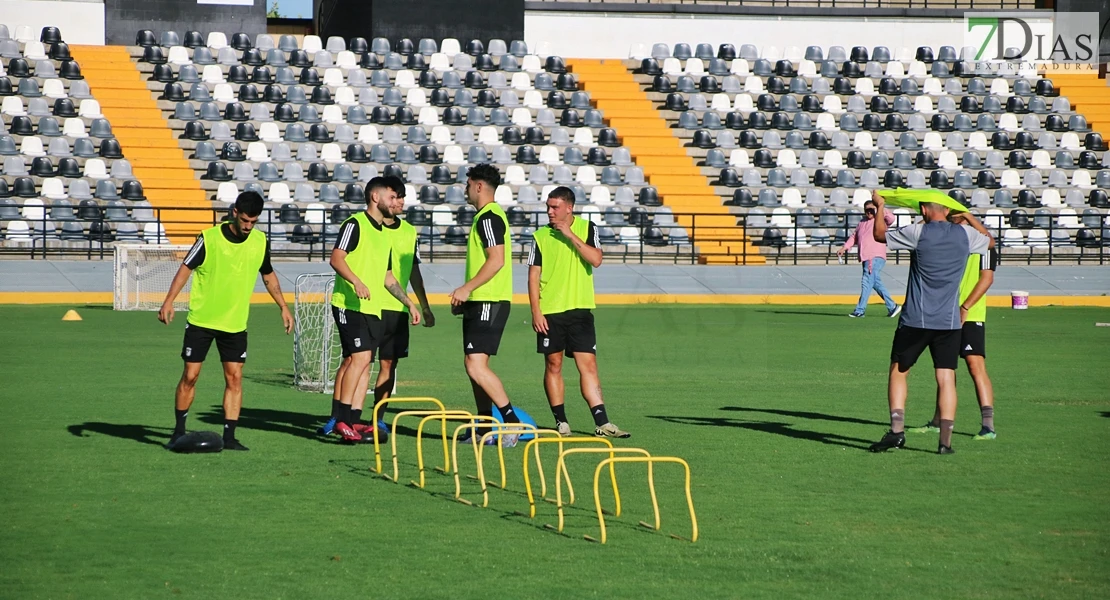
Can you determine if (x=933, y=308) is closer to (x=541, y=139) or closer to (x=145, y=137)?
(x=541, y=139)

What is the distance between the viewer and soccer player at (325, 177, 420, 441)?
1059 cm

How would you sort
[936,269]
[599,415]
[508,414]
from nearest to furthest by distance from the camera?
1. [936,269]
2. [508,414]
3. [599,415]

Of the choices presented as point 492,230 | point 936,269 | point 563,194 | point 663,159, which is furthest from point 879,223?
point 663,159

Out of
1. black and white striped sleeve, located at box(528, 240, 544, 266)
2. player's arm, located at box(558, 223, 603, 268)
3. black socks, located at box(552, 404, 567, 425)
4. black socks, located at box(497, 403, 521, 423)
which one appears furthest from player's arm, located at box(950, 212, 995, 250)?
black socks, located at box(497, 403, 521, 423)

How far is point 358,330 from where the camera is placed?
10.6 metres

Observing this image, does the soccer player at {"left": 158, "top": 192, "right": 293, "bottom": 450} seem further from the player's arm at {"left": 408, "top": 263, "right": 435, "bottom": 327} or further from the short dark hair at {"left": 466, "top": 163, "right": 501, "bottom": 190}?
the short dark hair at {"left": 466, "top": 163, "right": 501, "bottom": 190}

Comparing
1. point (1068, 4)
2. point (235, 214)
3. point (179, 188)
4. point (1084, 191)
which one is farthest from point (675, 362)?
point (1068, 4)

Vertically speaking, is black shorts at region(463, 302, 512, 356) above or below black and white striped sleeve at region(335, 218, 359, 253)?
below

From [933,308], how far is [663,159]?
86.1ft

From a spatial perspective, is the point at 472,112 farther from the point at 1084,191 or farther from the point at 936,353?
the point at 936,353

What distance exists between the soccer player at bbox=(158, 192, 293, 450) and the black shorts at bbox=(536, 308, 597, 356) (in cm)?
207

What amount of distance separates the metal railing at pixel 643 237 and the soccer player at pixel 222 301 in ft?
59.4

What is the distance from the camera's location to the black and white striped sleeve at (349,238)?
415 inches

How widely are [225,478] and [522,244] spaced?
20.1m
